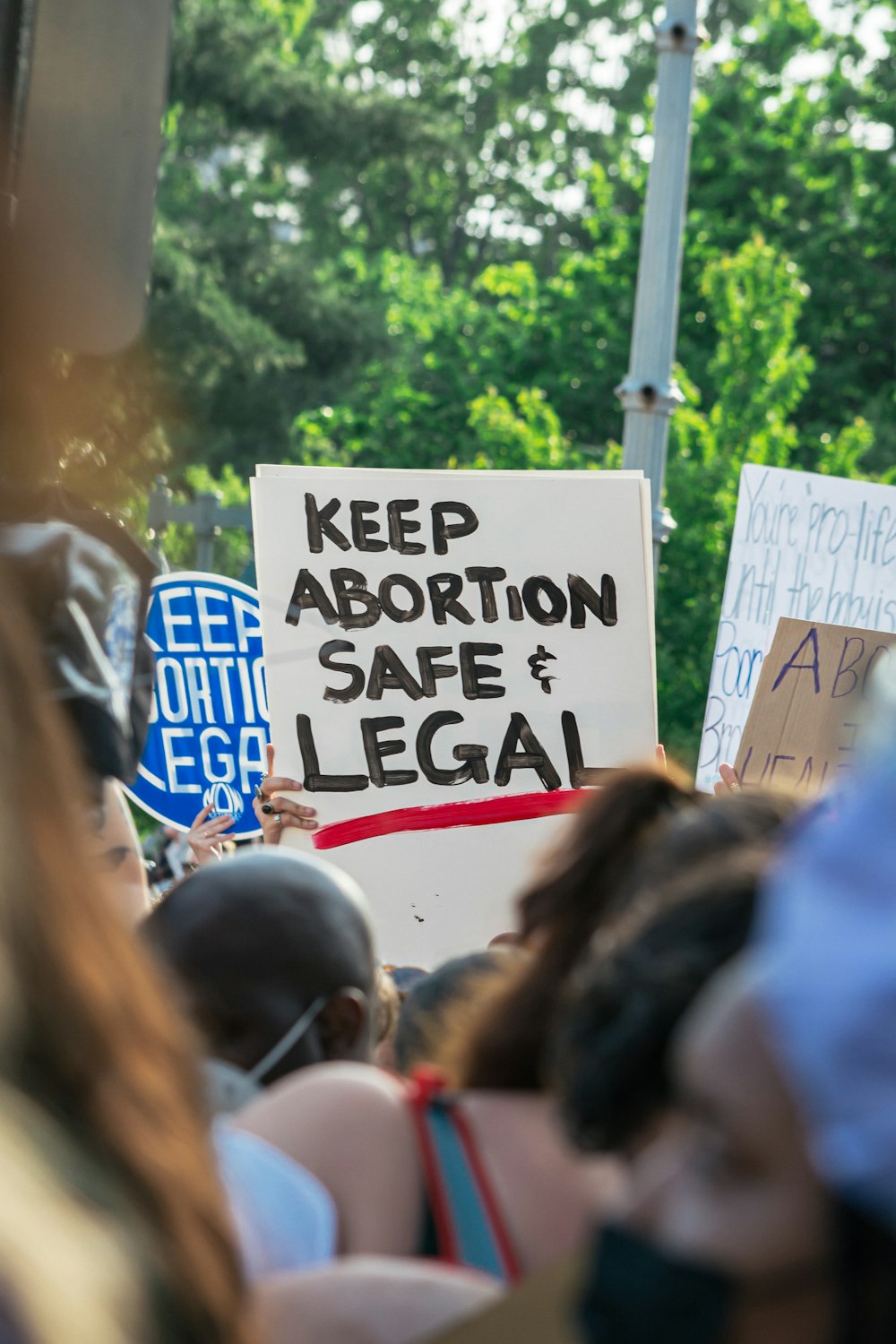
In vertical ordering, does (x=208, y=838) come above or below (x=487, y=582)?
below

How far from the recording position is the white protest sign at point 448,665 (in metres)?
4.12

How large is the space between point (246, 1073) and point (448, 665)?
8.99ft

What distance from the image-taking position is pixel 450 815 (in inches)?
165

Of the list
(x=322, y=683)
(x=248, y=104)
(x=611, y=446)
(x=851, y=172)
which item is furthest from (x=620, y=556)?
(x=851, y=172)

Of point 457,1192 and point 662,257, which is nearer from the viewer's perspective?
point 457,1192

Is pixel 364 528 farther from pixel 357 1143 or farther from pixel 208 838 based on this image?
pixel 357 1143

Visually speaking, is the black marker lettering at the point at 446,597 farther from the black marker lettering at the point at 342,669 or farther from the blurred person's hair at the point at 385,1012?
the blurred person's hair at the point at 385,1012

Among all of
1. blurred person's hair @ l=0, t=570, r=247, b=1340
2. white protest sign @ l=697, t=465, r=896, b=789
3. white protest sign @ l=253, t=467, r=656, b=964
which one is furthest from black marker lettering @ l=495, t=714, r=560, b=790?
blurred person's hair @ l=0, t=570, r=247, b=1340

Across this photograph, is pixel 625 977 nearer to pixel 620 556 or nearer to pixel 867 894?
pixel 867 894

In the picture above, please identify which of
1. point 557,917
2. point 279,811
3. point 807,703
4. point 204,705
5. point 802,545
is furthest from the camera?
point 802,545

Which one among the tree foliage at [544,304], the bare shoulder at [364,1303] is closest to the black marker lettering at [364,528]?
the bare shoulder at [364,1303]

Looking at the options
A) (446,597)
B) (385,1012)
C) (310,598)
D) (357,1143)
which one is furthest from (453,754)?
(357,1143)

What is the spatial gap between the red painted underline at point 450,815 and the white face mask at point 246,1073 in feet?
7.95

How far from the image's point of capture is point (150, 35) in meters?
1.44
